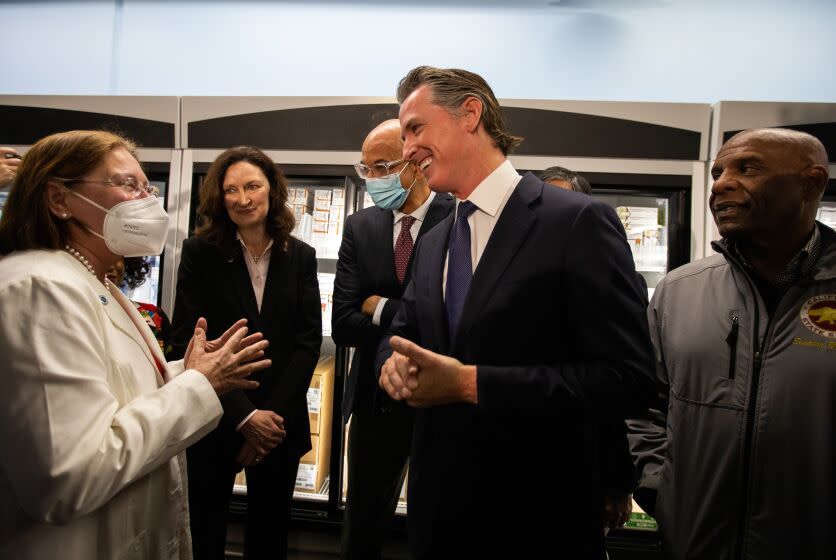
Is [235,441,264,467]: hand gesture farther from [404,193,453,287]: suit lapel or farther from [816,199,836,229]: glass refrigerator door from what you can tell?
[816,199,836,229]: glass refrigerator door

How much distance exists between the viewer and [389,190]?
2.25m

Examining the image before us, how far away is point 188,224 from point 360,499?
1.82 m

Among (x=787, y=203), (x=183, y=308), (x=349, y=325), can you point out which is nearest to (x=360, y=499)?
(x=349, y=325)

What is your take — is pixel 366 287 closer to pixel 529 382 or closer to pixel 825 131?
pixel 529 382

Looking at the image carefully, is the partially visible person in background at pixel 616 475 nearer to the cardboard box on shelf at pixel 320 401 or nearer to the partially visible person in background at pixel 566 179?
the partially visible person in background at pixel 566 179

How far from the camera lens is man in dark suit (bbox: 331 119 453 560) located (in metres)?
2.13

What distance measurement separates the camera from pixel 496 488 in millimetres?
1131

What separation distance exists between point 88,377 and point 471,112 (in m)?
1.07

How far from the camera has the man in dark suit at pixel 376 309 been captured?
6.98ft

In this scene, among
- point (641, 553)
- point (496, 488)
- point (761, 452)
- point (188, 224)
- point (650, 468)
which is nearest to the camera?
point (496, 488)

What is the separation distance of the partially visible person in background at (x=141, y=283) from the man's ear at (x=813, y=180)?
2.26 meters

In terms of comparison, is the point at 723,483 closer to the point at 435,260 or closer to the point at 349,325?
the point at 435,260

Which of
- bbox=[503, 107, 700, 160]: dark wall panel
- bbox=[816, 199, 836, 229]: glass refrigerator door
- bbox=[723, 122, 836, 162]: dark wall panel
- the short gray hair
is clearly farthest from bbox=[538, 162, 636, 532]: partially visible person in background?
bbox=[816, 199, 836, 229]: glass refrigerator door

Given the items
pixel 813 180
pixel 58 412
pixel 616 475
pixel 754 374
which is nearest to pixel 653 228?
pixel 813 180
